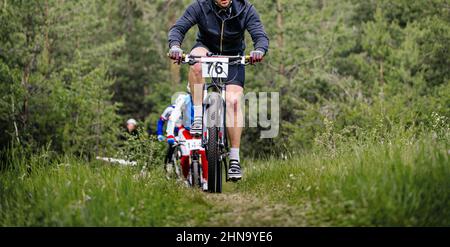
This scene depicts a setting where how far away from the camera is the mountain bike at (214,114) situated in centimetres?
606

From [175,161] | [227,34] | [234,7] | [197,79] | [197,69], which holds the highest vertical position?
[234,7]

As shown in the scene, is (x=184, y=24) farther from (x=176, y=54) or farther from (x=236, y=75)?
(x=236, y=75)

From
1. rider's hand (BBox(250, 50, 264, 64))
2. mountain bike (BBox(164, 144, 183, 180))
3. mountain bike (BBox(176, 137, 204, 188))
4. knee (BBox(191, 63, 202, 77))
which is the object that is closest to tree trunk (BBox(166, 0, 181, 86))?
mountain bike (BBox(164, 144, 183, 180))

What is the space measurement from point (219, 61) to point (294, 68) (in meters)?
14.0

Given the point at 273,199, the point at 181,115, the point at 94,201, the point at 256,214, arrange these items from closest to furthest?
the point at 94,201, the point at 256,214, the point at 273,199, the point at 181,115

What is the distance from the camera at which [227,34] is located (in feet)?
21.3

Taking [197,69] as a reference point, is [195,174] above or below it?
below

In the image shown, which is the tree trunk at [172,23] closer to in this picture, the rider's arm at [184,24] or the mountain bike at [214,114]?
the rider's arm at [184,24]

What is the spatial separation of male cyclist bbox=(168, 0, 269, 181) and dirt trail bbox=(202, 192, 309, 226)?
168cm

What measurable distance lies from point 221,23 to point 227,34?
135 millimetres

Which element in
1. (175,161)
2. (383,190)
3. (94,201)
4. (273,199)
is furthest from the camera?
(175,161)

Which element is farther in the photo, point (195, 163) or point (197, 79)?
point (195, 163)

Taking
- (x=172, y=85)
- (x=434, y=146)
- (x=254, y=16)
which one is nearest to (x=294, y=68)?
(x=172, y=85)

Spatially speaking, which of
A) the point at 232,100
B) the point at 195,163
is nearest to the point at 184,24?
the point at 232,100
